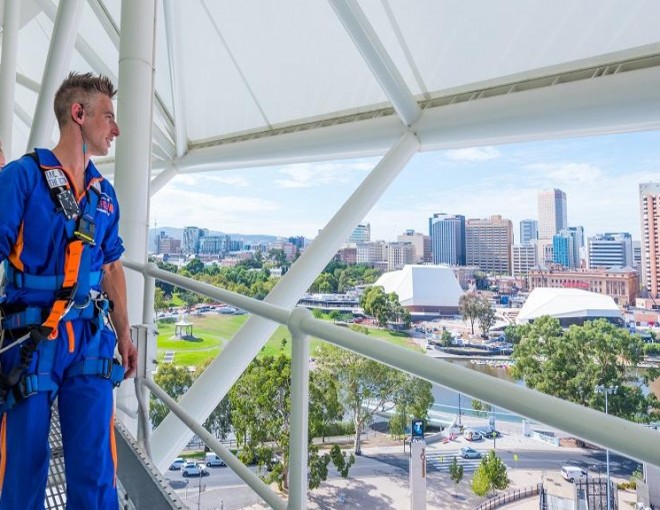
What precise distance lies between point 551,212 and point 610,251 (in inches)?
50.0

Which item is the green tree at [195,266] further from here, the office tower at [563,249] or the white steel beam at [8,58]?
the office tower at [563,249]

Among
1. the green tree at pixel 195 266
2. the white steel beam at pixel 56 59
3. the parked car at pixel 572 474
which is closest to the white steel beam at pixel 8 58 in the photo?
the white steel beam at pixel 56 59

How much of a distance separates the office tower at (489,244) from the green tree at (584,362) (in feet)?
2.19

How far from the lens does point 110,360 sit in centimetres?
99

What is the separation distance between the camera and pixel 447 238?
466 centimetres

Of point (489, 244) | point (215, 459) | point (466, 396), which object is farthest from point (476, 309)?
point (466, 396)

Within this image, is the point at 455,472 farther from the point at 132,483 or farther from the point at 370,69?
the point at 370,69

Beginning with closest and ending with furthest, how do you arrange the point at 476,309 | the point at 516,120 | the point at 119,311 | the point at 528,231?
the point at 119,311
the point at 516,120
the point at 476,309
the point at 528,231

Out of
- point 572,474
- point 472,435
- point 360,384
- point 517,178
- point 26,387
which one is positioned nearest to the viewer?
point 26,387

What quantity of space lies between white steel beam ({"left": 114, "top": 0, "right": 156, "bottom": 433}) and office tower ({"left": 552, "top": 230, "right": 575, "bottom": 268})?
3089 millimetres

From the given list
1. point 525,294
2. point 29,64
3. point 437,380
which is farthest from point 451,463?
point 29,64

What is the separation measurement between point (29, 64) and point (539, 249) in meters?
7.23

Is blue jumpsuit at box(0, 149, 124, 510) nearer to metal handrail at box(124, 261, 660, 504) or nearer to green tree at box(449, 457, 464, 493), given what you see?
metal handrail at box(124, 261, 660, 504)

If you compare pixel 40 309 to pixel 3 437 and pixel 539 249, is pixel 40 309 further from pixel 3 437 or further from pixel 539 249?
pixel 539 249
